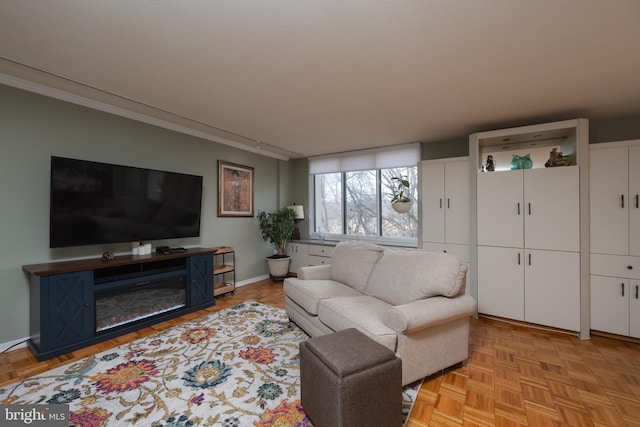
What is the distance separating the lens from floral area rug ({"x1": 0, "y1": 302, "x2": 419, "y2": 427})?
165 cm

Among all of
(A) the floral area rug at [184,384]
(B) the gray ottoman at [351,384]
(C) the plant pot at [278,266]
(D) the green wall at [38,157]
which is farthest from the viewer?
(C) the plant pot at [278,266]

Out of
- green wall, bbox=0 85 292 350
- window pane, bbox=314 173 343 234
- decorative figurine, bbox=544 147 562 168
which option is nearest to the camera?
green wall, bbox=0 85 292 350

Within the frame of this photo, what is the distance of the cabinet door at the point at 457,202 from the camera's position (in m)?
3.53

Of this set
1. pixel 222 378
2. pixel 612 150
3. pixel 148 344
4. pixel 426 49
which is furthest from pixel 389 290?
pixel 612 150

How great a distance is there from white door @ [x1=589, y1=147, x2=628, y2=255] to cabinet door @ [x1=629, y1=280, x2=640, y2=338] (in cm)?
33

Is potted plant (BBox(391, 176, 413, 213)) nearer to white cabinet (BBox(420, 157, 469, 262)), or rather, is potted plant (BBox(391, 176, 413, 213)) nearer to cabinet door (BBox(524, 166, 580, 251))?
white cabinet (BBox(420, 157, 469, 262))

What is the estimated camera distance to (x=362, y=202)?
5055 mm

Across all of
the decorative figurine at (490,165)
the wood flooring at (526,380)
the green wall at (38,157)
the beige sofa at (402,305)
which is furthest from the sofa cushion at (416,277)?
the green wall at (38,157)

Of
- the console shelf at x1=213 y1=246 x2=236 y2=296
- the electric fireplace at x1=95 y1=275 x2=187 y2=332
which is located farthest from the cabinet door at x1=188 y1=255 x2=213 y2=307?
the console shelf at x1=213 y1=246 x2=236 y2=296

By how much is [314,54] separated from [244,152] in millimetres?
3091

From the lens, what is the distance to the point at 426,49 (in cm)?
183

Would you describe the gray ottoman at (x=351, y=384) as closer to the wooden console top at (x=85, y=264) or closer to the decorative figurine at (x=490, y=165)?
the wooden console top at (x=85, y=264)

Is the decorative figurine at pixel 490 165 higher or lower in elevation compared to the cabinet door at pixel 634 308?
higher

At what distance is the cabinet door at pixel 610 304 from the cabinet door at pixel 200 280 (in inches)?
175
